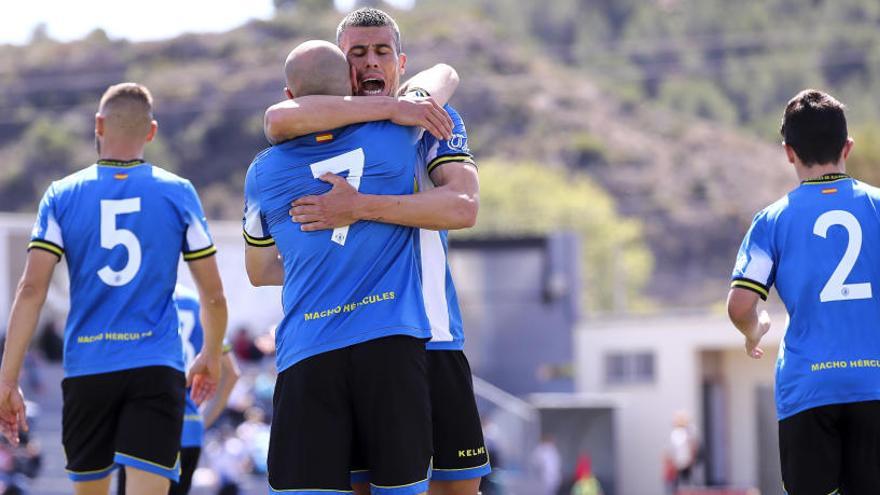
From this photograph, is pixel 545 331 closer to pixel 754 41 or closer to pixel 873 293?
pixel 873 293

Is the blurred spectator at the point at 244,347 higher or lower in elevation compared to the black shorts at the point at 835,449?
higher

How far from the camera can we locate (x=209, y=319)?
7.14 meters

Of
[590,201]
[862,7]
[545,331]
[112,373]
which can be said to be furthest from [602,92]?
[112,373]

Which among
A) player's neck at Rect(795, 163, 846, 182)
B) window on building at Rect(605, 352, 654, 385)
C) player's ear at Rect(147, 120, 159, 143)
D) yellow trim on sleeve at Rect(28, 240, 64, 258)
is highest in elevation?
player's ear at Rect(147, 120, 159, 143)

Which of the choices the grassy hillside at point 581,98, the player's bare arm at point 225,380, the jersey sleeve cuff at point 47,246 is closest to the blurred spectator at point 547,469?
the player's bare arm at point 225,380

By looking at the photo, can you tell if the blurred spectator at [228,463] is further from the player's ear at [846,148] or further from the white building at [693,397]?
the white building at [693,397]

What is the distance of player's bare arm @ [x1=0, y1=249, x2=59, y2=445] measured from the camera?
22.0 feet

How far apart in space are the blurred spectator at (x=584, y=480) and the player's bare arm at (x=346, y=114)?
27102mm

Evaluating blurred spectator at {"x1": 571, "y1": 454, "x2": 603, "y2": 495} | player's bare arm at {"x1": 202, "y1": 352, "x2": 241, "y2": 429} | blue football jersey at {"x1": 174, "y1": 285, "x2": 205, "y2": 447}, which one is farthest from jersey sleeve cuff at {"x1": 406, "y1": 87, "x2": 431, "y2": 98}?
blurred spectator at {"x1": 571, "y1": 454, "x2": 603, "y2": 495}

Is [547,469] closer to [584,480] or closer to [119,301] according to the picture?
[584,480]

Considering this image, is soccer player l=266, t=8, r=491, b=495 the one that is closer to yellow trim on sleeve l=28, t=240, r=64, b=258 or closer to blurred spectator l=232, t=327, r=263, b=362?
yellow trim on sleeve l=28, t=240, r=64, b=258

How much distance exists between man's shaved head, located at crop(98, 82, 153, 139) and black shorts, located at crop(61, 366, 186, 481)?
1116mm

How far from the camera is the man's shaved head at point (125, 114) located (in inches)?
279

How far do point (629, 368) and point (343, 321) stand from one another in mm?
36406
